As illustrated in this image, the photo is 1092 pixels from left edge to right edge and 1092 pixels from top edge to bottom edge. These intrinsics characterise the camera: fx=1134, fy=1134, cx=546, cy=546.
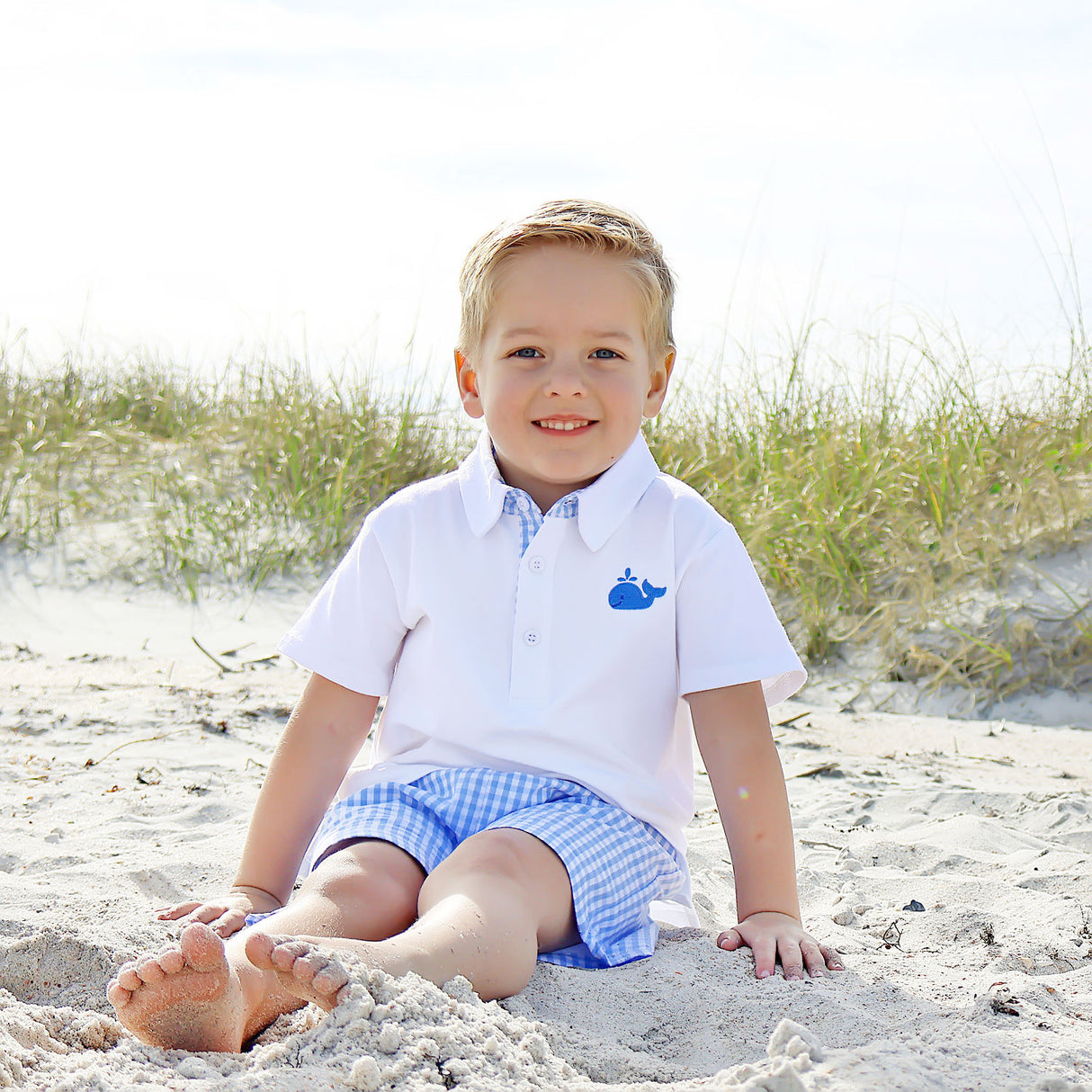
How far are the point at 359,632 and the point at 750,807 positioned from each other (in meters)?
0.80

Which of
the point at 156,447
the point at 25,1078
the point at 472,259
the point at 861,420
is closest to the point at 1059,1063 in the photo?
the point at 25,1078

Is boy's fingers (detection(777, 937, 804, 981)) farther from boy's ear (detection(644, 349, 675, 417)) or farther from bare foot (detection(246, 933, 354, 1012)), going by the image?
boy's ear (detection(644, 349, 675, 417))

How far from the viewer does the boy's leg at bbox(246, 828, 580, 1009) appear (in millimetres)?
1389

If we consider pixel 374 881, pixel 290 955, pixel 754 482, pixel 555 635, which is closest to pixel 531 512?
pixel 555 635

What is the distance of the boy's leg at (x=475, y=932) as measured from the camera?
1389 mm

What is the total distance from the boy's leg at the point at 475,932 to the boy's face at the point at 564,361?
73cm

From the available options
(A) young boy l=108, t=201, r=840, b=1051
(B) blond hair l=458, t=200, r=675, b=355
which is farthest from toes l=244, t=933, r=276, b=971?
(B) blond hair l=458, t=200, r=675, b=355

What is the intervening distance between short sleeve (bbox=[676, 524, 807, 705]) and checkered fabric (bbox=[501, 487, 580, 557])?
0.25m

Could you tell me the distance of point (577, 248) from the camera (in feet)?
6.95

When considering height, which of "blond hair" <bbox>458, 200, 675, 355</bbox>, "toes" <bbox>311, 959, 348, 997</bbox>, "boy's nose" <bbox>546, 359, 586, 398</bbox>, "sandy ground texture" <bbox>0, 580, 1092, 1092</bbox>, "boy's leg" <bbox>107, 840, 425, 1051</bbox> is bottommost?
"sandy ground texture" <bbox>0, 580, 1092, 1092</bbox>

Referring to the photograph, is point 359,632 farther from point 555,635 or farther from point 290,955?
point 290,955

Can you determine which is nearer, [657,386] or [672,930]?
[672,930]

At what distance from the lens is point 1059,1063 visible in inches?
58.6

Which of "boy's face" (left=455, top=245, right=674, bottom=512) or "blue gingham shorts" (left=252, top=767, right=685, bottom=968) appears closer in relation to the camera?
"blue gingham shorts" (left=252, top=767, right=685, bottom=968)
